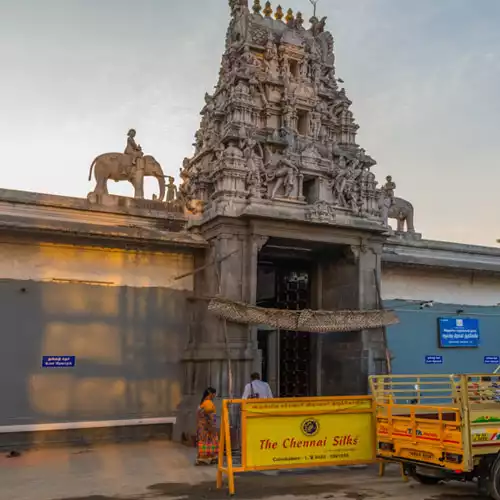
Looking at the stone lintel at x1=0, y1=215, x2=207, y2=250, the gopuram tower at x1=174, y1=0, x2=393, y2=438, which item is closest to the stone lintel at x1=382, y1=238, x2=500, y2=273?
the gopuram tower at x1=174, y1=0, x2=393, y2=438

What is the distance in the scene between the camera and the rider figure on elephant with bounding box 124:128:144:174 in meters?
17.9

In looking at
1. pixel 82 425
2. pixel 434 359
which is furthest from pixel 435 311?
pixel 82 425

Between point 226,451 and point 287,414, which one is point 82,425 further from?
point 287,414

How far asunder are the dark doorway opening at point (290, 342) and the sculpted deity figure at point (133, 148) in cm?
511

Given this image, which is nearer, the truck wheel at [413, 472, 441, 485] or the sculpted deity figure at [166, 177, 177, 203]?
the truck wheel at [413, 472, 441, 485]

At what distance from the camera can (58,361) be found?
13.1 meters

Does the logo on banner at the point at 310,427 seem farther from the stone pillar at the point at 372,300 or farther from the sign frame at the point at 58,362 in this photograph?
the sign frame at the point at 58,362

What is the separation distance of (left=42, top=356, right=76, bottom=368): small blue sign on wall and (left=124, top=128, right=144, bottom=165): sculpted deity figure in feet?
22.9

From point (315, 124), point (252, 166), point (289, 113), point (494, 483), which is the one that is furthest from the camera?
point (315, 124)

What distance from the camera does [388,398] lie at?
9711 millimetres

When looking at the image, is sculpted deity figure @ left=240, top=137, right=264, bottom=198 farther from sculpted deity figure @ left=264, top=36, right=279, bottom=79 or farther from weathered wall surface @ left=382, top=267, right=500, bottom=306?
weathered wall surface @ left=382, top=267, right=500, bottom=306

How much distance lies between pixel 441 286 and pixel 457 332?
1.50 metres

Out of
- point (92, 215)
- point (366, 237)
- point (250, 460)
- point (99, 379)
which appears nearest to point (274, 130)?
point (366, 237)

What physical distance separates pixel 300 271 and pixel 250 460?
8.81m
